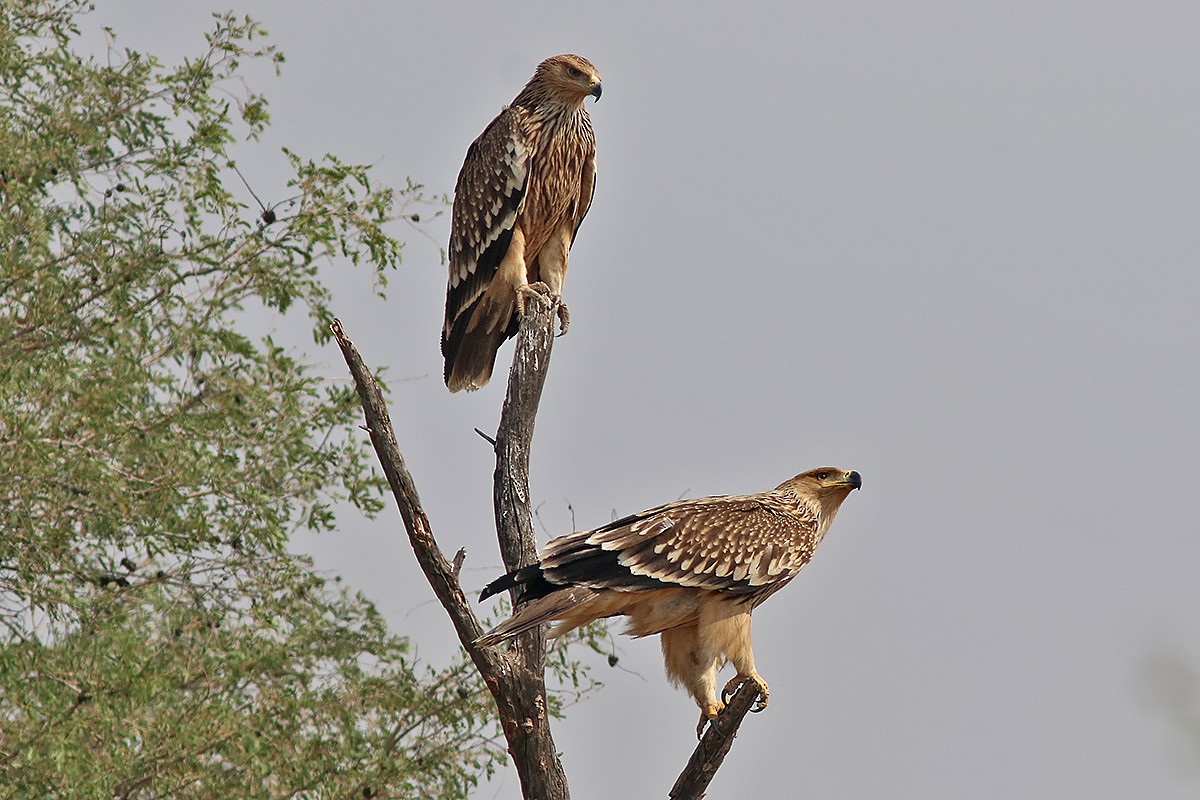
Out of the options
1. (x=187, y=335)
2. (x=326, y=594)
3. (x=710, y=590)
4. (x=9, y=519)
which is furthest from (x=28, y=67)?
(x=710, y=590)

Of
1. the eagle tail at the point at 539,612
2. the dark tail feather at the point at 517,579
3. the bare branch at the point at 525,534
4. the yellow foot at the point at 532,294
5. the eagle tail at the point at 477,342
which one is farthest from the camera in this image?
the eagle tail at the point at 477,342

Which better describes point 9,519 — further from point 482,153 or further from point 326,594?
point 482,153

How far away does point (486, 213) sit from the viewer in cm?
814

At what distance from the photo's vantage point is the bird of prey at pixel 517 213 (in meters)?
7.95

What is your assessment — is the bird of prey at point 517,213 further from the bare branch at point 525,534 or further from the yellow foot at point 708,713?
the yellow foot at point 708,713

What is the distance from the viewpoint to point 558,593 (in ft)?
18.7

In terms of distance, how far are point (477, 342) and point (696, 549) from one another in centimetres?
210

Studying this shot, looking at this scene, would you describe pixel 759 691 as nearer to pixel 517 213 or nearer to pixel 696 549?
pixel 696 549

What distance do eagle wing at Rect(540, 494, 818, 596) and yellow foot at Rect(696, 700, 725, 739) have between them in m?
0.39

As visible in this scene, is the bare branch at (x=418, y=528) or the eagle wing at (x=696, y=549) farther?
the eagle wing at (x=696, y=549)

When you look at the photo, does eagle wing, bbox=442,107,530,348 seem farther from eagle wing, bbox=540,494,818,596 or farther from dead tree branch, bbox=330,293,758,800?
dead tree branch, bbox=330,293,758,800

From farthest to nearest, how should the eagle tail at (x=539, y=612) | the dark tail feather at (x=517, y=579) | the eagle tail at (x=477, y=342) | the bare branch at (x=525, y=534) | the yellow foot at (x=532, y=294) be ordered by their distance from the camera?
the eagle tail at (x=477, y=342) < the yellow foot at (x=532, y=294) < the bare branch at (x=525, y=534) < the dark tail feather at (x=517, y=579) < the eagle tail at (x=539, y=612)

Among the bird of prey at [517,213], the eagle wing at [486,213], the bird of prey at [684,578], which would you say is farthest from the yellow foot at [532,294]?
the bird of prey at [684,578]

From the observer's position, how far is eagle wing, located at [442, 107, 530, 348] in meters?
8.00
